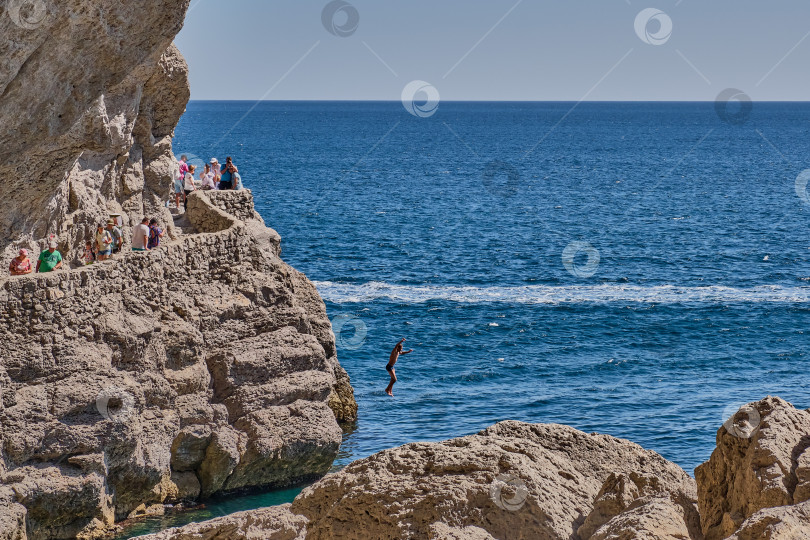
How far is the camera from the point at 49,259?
24.8 metres

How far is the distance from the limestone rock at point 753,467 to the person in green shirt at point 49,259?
692 inches

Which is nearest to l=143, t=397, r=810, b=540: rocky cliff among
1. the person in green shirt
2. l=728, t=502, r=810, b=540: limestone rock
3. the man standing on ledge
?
l=728, t=502, r=810, b=540: limestone rock

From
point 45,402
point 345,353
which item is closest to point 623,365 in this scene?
point 345,353

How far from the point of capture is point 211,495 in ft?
92.0

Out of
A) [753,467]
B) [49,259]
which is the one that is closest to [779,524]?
[753,467]

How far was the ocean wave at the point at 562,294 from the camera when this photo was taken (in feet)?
191

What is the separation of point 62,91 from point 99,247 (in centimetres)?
874

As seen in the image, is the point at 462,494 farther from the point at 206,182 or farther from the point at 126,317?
the point at 206,182

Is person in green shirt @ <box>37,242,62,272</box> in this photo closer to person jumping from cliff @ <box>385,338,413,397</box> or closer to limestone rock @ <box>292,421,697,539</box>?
person jumping from cliff @ <box>385,338,413,397</box>

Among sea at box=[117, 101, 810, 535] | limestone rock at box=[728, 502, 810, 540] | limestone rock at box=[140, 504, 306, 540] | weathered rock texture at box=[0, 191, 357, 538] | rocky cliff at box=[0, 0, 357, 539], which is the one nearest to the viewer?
limestone rock at box=[728, 502, 810, 540]

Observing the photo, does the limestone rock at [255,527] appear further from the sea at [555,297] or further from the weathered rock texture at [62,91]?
the sea at [555,297]

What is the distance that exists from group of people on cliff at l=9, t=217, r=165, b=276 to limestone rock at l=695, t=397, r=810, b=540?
17214 millimetres

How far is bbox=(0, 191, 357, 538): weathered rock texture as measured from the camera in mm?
23297

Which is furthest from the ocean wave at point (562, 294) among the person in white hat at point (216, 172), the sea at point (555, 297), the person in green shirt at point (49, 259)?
the person in green shirt at point (49, 259)
